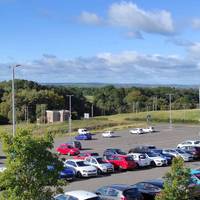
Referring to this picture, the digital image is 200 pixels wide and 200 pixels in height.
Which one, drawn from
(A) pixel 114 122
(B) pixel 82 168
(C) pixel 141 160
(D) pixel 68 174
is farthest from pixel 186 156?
(A) pixel 114 122

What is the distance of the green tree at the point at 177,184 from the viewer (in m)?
18.0

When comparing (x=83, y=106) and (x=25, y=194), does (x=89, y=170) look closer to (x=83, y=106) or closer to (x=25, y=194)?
(x=25, y=194)

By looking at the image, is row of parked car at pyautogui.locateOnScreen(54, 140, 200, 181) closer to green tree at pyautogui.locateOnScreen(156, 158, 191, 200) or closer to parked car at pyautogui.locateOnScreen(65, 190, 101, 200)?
parked car at pyautogui.locateOnScreen(65, 190, 101, 200)

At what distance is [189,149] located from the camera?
48125 millimetres

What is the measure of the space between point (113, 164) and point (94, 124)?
230ft

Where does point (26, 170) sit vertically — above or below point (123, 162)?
above

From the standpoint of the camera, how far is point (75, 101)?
16000cm

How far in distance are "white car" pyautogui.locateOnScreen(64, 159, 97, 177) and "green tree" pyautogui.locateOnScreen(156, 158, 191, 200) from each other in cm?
1903

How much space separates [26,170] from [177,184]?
5762 mm

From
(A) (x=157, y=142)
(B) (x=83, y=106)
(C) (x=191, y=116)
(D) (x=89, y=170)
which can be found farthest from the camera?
(B) (x=83, y=106)

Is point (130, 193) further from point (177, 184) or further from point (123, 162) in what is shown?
point (123, 162)

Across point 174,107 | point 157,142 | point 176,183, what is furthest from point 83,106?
point 176,183

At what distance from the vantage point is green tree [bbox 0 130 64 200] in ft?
51.7

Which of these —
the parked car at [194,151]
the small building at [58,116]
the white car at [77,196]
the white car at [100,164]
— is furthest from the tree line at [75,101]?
the white car at [77,196]
